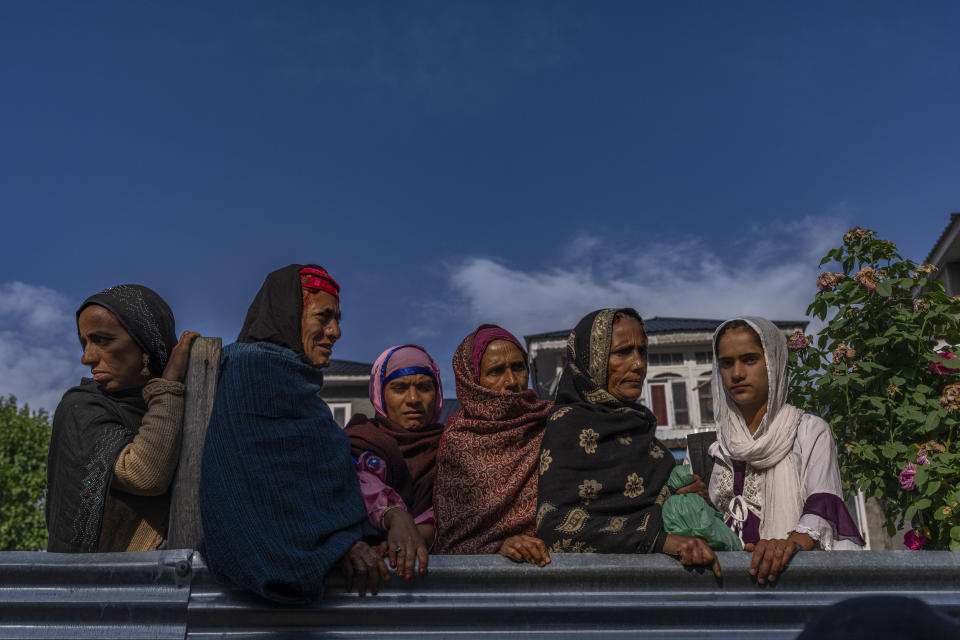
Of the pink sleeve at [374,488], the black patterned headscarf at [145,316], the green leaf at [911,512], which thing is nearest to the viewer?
the pink sleeve at [374,488]

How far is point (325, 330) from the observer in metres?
3.15

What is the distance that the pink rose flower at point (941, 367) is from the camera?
168 inches

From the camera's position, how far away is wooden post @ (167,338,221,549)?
254 centimetres

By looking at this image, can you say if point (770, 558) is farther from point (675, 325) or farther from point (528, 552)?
point (675, 325)

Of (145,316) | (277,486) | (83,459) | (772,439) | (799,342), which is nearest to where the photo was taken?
(277,486)

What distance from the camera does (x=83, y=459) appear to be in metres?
2.61

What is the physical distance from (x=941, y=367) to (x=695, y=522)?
271 centimetres

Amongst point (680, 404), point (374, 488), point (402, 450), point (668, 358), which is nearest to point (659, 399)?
point (680, 404)

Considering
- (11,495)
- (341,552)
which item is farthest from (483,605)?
(11,495)

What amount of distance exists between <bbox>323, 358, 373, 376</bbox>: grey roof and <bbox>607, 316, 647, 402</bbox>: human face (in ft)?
57.3

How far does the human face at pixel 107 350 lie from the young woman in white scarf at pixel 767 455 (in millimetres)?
2306

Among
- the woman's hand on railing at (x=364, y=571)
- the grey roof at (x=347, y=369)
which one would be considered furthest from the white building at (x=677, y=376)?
the woman's hand on railing at (x=364, y=571)

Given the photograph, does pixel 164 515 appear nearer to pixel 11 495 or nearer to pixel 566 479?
pixel 566 479

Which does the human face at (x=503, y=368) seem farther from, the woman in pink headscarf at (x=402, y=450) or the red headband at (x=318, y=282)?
the red headband at (x=318, y=282)
